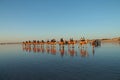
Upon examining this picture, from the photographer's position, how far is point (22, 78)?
26.8 m

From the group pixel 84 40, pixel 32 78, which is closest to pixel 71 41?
pixel 84 40

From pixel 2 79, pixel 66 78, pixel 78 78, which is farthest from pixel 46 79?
pixel 2 79

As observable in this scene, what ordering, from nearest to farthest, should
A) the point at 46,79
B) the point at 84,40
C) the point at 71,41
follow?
1. the point at 46,79
2. the point at 84,40
3. the point at 71,41

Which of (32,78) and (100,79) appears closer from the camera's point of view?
(100,79)

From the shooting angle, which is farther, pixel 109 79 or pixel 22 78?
pixel 22 78

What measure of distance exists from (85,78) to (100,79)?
220cm

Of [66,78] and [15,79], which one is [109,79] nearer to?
[66,78]

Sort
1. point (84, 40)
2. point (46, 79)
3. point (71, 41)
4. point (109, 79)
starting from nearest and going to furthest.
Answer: point (109, 79), point (46, 79), point (84, 40), point (71, 41)

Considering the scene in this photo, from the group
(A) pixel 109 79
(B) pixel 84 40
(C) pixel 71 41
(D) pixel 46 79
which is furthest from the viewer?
(C) pixel 71 41

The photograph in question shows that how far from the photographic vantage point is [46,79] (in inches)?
1009

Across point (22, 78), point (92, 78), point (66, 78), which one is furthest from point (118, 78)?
point (22, 78)

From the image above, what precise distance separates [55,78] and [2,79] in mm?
8149

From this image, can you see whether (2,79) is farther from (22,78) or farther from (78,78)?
(78,78)

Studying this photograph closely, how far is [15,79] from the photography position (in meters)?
26.1
